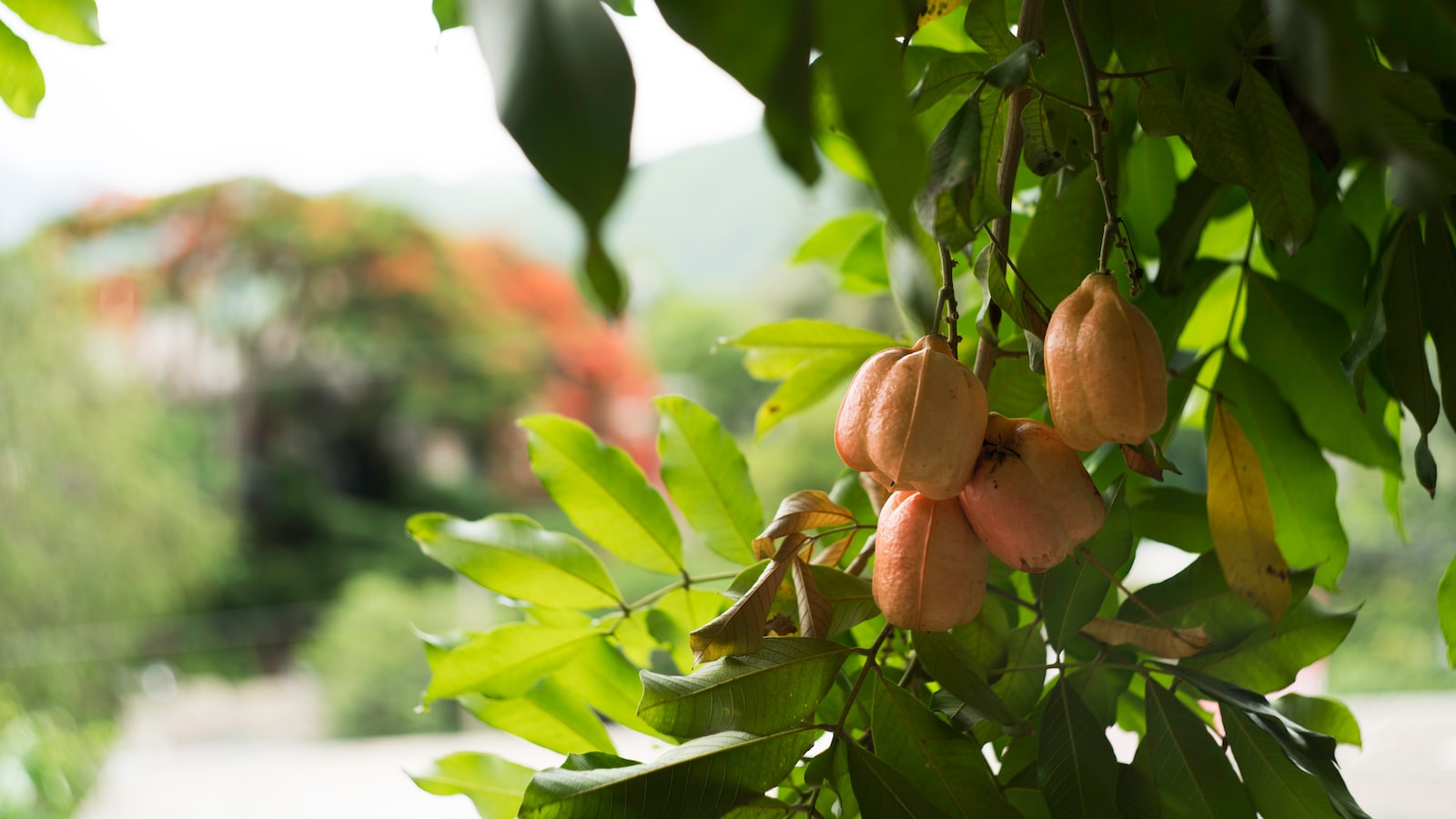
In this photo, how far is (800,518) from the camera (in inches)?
8.0

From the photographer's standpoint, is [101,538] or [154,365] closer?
[101,538]

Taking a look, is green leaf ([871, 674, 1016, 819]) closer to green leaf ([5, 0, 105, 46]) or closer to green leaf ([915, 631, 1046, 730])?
green leaf ([915, 631, 1046, 730])

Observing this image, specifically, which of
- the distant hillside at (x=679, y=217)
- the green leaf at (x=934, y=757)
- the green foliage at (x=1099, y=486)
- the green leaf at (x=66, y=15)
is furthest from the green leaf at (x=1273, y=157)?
the distant hillside at (x=679, y=217)

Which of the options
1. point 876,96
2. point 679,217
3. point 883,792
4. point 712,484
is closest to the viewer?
point 876,96

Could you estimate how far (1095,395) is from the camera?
0.53 ft

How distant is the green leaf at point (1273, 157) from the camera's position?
0.59 feet

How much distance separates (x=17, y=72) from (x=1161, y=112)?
0.22m

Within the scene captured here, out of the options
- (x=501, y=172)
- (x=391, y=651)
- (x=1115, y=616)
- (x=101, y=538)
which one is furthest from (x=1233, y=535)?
(x=501, y=172)

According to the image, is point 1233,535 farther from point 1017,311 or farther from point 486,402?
point 486,402

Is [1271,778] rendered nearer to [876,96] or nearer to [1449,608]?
[1449,608]

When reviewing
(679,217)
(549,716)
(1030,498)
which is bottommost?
(679,217)

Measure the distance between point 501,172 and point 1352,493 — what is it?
3.68 metres

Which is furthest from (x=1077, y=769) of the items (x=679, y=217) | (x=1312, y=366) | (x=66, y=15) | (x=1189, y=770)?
(x=679, y=217)

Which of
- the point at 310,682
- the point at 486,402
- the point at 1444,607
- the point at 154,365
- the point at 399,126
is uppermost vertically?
the point at 1444,607
